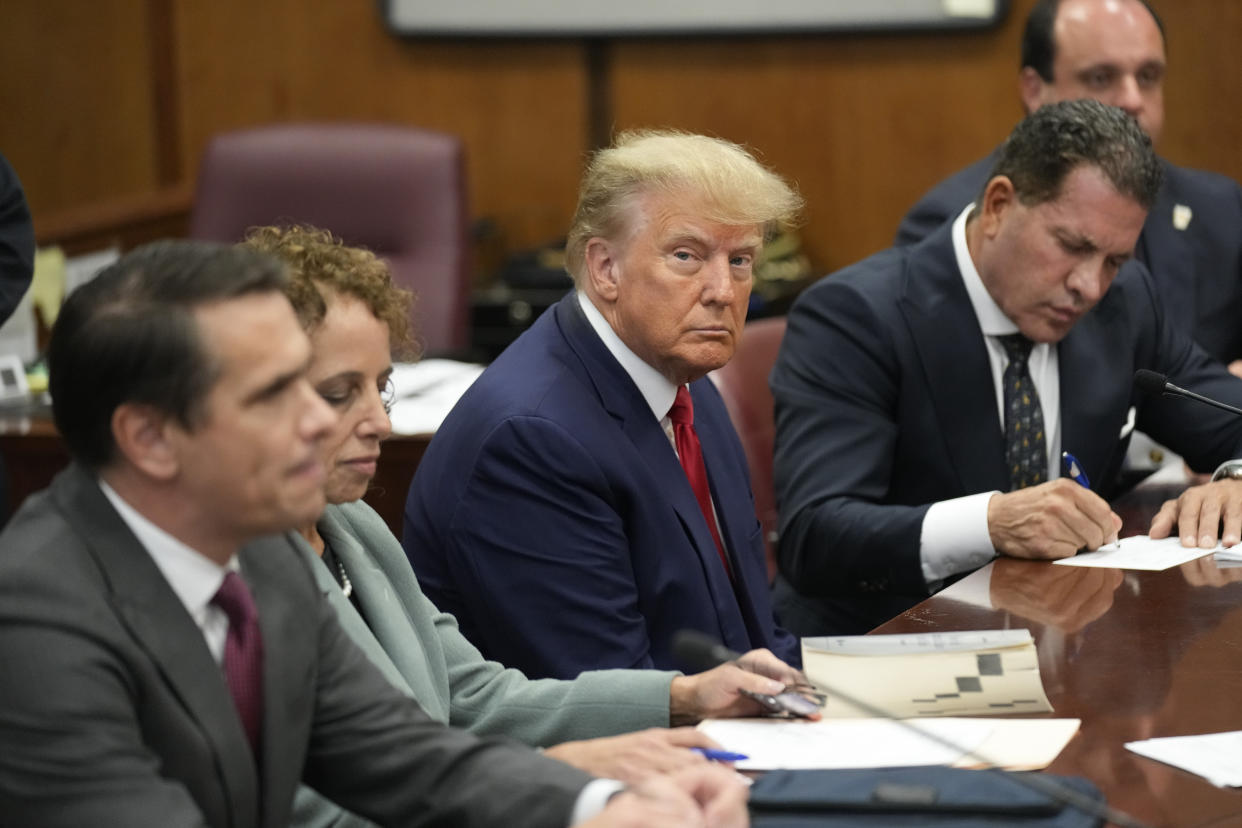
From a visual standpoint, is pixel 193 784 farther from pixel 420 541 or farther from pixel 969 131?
pixel 969 131

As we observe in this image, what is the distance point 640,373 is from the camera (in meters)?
2.23

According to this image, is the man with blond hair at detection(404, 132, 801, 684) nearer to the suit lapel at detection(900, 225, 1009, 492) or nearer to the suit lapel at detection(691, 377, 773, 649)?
the suit lapel at detection(691, 377, 773, 649)

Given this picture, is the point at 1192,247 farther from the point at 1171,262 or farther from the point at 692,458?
the point at 692,458

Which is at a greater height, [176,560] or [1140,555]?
[176,560]

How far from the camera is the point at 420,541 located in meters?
2.19

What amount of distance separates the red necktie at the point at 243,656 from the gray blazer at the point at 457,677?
0.36 metres

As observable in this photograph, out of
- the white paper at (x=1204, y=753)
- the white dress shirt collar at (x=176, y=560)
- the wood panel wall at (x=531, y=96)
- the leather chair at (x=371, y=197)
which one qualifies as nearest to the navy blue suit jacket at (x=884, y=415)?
the white paper at (x=1204, y=753)

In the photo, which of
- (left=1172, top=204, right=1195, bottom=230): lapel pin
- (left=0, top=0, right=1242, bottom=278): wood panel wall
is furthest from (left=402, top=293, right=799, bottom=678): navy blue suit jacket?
(left=0, top=0, right=1242, bottom=278): wood panel wall

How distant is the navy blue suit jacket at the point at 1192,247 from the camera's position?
346cm

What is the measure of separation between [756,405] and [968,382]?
0.49 metres

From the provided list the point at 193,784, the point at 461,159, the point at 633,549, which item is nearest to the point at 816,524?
the point at 633,549

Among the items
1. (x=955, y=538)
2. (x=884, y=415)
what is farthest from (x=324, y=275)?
(x=884, y=415)

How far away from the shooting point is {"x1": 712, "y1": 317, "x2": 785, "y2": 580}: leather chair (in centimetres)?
300

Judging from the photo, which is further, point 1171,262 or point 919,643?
point 1171,262
